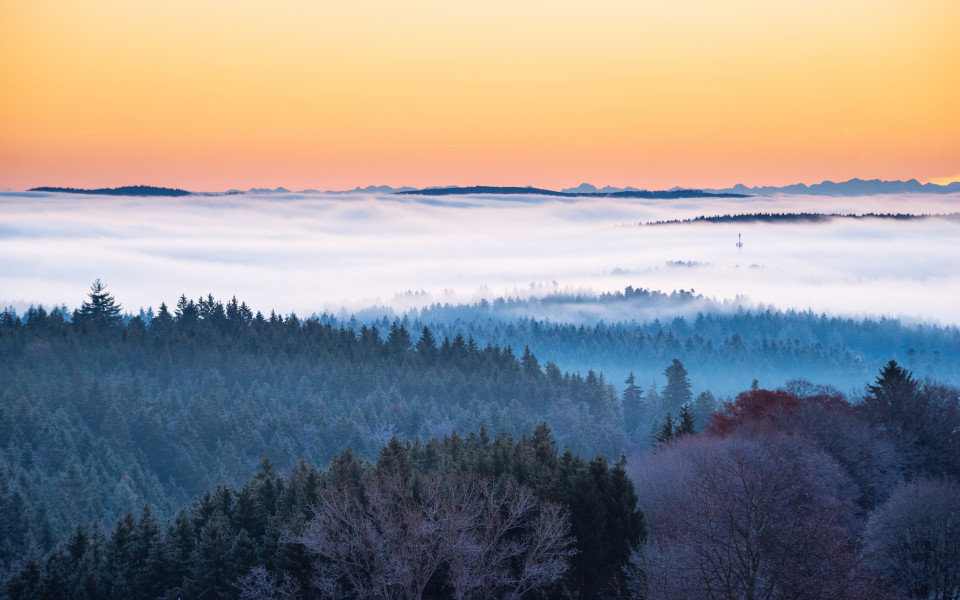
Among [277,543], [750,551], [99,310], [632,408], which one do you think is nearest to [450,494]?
[277,543]

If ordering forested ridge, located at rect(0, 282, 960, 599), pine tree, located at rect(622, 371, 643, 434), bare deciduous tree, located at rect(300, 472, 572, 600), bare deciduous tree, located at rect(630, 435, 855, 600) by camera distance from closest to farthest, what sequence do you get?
bare deciduous tree, located at rect(630, 435, 855, 600), forested ridge, located at rect(0, 282, 960, 599), bare deciduous tree, located at rect(300, 472, 572, 600), pine tree, located at rect(622, 371, 643, 434)

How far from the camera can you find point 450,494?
40.9 m

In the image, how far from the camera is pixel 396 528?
3669cm

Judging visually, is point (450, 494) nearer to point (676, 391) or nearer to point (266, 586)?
point (266, 586)

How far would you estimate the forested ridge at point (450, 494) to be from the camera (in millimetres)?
34594

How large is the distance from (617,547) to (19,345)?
109m

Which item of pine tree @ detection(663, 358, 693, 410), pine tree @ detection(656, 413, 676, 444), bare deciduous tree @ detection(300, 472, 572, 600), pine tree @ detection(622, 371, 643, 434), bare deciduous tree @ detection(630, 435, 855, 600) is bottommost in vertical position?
pine tree @ detection(622, 371, 643, 434)

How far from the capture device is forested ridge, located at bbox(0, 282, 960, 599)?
34.6 metres

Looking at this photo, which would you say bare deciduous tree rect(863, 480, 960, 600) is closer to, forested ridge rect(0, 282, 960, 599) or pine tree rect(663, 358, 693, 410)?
forested ridge rect(0, 282, 960, 599)

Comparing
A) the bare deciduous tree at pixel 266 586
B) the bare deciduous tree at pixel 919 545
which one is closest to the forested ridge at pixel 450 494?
the bare deciduous tree at pixel 919 545

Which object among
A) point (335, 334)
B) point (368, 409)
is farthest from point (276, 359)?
point (368, 409)

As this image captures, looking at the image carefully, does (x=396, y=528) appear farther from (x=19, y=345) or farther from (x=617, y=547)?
(x=19, y=345)

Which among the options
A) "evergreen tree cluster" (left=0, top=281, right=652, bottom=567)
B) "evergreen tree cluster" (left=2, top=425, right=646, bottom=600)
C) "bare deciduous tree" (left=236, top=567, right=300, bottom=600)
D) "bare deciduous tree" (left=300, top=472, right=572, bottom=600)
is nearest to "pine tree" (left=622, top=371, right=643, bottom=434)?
"evergreen tree cluster" (left=0, top=281, right=652, bottom=567)

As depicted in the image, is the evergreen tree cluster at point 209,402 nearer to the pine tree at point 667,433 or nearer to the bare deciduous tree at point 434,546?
the pine tree at point 667,433
